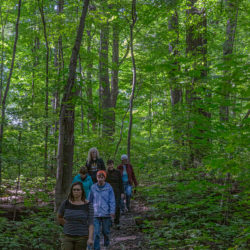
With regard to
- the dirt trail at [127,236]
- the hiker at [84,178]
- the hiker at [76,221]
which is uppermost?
the hiker at [84,178]

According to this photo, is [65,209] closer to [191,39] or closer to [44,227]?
[44,227]

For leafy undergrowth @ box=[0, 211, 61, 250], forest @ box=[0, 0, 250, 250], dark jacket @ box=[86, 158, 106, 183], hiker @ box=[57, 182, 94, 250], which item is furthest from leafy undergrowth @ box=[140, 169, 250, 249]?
leafy undergrowth @ box=[0, 211, 61, 250]

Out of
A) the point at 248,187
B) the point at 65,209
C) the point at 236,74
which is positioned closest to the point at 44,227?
the point at 65,209

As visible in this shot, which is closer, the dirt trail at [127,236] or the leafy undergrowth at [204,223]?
the leafy undergrowth at [204,223]

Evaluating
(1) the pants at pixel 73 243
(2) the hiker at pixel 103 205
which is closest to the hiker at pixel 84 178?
(2) the hiker at pixel 103 205

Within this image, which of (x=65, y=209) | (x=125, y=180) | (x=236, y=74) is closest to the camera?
(x=236, y=74)

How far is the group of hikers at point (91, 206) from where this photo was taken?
14.3 feet

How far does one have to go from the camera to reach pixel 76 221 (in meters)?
4.35

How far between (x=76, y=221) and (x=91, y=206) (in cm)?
38

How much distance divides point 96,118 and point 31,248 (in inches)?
124

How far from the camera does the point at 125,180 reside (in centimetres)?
923

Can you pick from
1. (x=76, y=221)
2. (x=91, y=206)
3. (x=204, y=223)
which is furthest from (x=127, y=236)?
(x=76, y=221)

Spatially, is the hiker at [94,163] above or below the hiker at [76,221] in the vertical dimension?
above

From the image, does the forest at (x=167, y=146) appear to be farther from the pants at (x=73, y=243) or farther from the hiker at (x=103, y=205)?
the pants at (x=73, y=243)
